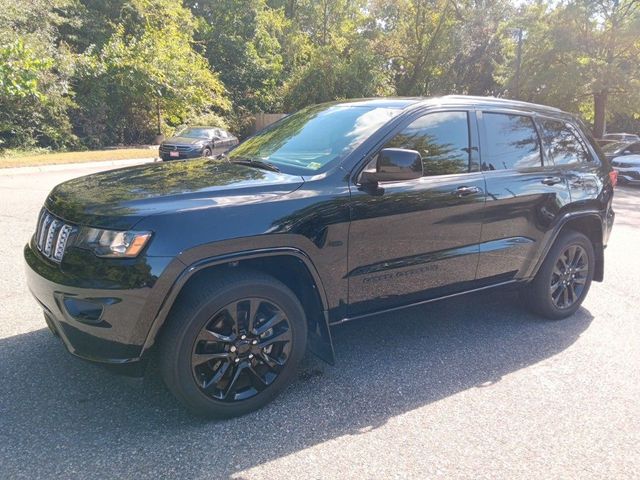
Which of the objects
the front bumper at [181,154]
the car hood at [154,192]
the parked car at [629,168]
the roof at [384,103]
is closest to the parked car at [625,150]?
the parked car at [629,168]

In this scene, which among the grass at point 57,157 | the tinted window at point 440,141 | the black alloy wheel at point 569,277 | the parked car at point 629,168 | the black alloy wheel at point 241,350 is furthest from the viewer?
the parked car at point 629,168

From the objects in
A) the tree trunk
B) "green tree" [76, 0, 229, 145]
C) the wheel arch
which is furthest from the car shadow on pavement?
the tree trunk

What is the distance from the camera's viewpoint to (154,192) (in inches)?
108

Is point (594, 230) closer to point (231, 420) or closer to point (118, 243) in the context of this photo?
point (231, 420)

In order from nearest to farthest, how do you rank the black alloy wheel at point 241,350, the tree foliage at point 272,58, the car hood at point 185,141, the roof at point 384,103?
the black alloy wheel at point 241,350, the roof at point 384,103, the car hood at point 185,141, the tree foliage at point 272,58

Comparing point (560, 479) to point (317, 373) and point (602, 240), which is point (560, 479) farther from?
point (602, 240)

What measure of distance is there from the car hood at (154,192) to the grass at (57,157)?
13.2 meters

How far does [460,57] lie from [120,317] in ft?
120

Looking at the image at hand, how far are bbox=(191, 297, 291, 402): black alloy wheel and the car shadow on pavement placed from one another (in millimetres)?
199

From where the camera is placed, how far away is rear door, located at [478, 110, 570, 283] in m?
3.77

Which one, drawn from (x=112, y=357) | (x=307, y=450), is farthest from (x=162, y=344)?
(x=307, y=450)

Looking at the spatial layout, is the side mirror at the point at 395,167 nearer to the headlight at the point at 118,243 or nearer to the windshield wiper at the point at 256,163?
the windshield wiper at the point at 256,163

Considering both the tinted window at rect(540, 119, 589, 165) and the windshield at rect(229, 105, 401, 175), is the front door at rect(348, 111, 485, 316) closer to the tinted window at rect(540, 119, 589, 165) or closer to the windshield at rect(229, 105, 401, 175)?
the windshield at rect(229, 105, 401, 175)

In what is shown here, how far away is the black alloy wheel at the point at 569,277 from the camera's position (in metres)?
4.38
